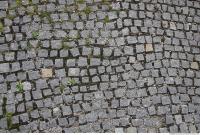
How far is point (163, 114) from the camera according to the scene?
6.49 metres

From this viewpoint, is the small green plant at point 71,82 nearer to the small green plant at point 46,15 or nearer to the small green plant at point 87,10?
the small green plant at point 46,15

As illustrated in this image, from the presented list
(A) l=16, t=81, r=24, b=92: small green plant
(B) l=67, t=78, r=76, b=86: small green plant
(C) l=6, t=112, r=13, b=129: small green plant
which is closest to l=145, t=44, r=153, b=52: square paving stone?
(B) l=67, t=78, r=76, b=86: small green plant

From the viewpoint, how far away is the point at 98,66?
6.75 m

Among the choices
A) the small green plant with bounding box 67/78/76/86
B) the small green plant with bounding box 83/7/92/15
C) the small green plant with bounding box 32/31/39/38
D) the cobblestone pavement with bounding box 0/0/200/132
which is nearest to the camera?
the cobblestone pavement with bounding box 0/0/200/132

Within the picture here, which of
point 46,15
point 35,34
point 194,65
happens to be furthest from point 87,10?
point 194,65

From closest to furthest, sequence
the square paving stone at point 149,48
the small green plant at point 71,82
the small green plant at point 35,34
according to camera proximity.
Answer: the small green plant at point 71,82 < the small green plant at point 35,34 < the square paving stone at point 149,48

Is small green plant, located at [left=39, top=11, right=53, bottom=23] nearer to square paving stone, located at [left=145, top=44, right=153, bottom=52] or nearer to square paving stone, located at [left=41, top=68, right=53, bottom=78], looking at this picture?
square paving stone, located at [left=41, top=68, right=53, bottom=78]

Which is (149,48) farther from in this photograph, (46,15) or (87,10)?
(46,15)

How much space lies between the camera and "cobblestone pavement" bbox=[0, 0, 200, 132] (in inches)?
248

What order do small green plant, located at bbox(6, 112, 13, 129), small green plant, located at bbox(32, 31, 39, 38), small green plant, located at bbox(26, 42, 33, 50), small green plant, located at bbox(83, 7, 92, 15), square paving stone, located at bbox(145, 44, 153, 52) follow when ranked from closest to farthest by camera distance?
small green plant, located at bbox(6, 112, 13, 129) < small green plant, located at bbox(26, 42, 33, 50) < small green plant, located at bbox(32, 31, 39, 38) < square paving stone, located at bbox(145, 44, 153, 52) < small green plant, located at bbox(83, 7, 92, 15)

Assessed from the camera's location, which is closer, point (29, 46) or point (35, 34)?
point (29, 46)

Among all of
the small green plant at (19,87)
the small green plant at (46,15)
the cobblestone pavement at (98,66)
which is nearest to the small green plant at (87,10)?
the cobblestone pavement at (98,66)

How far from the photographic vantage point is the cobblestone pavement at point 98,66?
629 centimetres

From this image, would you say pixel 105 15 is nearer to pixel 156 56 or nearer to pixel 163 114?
pixel 156 56
